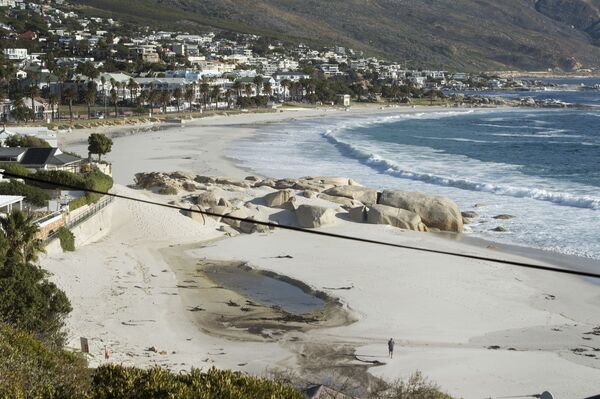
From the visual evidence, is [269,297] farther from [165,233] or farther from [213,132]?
[213,132]

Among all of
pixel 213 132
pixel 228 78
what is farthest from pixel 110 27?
pixel 213 132

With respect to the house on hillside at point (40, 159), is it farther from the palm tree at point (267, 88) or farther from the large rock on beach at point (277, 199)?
the palm tree at point (267, 88)

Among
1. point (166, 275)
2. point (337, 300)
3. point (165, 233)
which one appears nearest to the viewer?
point (337, 300)

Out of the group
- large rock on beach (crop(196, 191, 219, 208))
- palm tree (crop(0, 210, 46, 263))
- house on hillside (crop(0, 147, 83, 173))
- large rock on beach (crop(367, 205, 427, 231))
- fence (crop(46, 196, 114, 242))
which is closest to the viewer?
palm tree (crop(0, 210, 46, 263))

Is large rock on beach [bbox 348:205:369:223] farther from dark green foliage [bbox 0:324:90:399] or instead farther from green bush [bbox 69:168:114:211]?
dark green foliage [bbox 0:324:90:399]

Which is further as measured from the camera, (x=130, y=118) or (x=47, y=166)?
(x=130, y=118)

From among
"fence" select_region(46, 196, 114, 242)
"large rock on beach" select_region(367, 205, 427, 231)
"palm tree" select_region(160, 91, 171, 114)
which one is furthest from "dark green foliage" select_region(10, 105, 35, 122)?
"large rock on beach" select_region(367, 205, 427, 231)
